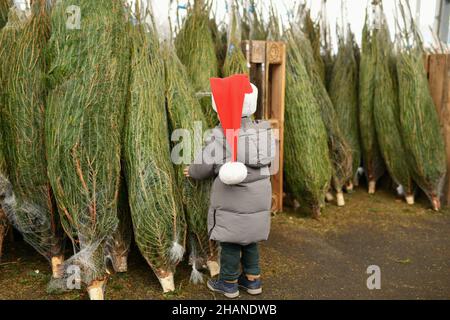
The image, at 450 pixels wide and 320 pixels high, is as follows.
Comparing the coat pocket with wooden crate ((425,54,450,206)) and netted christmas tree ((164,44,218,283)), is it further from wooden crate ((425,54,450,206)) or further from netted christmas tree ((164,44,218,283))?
wooden crate ((425,54,450,206))

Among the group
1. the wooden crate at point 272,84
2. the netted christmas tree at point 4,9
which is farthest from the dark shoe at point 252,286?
the netted christmas tree at point 4,9

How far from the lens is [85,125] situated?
2.46m

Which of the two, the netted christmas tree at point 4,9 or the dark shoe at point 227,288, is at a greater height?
the netted christmas tree at point 4,9

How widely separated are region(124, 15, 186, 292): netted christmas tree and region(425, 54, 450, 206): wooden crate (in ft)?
9.46

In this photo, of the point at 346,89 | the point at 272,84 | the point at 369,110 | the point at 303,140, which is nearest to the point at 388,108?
the point at 369,110

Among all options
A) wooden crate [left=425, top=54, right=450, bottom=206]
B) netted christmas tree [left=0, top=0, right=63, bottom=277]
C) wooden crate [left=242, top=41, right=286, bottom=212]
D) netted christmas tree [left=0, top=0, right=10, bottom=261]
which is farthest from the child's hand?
wooden crate [left=425, top=54, right=450, bottom=206]

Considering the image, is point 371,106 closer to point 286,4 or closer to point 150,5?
point 286,4

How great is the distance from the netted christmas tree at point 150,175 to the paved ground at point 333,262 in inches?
10.3

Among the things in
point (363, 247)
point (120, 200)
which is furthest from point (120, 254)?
point (363, 247)

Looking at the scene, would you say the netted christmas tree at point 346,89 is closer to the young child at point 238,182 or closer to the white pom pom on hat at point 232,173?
the young child at point 238,182

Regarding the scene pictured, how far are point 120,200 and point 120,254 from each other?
0.35 m

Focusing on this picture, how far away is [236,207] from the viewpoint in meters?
2.54

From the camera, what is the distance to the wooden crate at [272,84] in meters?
3.77

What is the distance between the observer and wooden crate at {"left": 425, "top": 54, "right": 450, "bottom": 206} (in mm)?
4301
